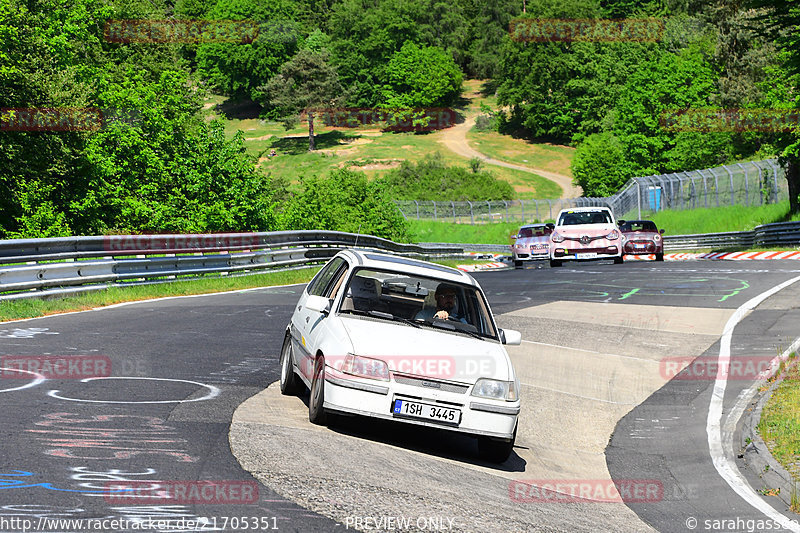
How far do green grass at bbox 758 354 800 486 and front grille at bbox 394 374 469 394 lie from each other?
3059 mm

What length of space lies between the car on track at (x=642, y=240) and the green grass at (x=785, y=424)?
22850mm

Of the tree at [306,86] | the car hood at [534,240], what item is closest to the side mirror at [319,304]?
the car hood at [534,240]

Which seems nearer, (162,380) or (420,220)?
(162,380)

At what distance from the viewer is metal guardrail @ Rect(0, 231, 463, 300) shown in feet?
53.5

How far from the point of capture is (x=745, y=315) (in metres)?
18.0

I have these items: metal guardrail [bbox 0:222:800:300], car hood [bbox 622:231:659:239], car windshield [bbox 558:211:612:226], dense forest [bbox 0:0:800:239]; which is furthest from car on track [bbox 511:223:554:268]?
dense forest [bbox 0:0:800:239]

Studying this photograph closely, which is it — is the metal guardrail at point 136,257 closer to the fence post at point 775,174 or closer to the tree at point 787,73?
the tree at point 787,73

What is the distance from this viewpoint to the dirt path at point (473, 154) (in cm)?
10117

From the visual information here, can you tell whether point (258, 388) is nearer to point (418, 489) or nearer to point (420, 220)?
point (418, 489)

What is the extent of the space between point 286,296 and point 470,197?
71596 millimetres

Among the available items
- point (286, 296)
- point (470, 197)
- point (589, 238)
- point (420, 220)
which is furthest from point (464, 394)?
point (470, 197)

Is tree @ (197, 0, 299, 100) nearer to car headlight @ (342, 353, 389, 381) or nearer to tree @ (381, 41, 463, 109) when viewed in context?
tree @ (381, 41, 463, 109)

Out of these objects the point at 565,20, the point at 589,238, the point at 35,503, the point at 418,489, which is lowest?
the point at 589,238

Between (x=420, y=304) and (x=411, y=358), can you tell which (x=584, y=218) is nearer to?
(x=420, y=304)
